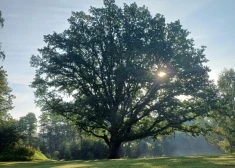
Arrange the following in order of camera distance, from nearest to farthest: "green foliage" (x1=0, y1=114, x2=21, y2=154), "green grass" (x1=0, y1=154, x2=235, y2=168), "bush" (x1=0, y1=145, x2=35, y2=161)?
"green grass" (x1=0, y1=154, x2=235, y2=168)
"bush" (x1=0, y1=145, x2=35, y2=161)
"green foliage" (x1=0, y1=114, x2=21, y2=154)

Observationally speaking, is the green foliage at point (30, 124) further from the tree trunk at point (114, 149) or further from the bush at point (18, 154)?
the tree trunk at point (114, 149)

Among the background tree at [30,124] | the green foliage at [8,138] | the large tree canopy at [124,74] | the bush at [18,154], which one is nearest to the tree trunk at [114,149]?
the large tree canopy at [124,74]

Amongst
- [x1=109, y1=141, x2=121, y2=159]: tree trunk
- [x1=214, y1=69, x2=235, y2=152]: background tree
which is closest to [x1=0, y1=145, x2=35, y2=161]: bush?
[x1=109, y1=141, x2=121, y2=159]: tree trunk

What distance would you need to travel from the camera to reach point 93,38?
34781mm

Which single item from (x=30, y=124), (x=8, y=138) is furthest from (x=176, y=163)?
(x=30, y=124)

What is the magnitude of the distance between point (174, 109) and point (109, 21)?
1479 cm

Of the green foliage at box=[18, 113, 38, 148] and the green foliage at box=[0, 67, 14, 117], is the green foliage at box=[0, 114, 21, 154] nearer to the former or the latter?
the green foliage at box=[0, 67, 14, 117]

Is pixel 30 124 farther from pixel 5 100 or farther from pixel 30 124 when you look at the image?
pixel 5 100

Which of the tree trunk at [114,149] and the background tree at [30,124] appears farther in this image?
the background tree at [30,124]

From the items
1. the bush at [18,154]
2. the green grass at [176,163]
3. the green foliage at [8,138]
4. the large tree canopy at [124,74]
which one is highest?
the large tree canopy at [124,74]

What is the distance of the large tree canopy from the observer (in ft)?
106

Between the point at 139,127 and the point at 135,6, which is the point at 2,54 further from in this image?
the point at 139,127

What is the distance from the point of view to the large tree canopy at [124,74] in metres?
32.3

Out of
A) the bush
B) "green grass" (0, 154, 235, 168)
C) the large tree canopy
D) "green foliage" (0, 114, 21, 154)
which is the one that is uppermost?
the large tree canopy
